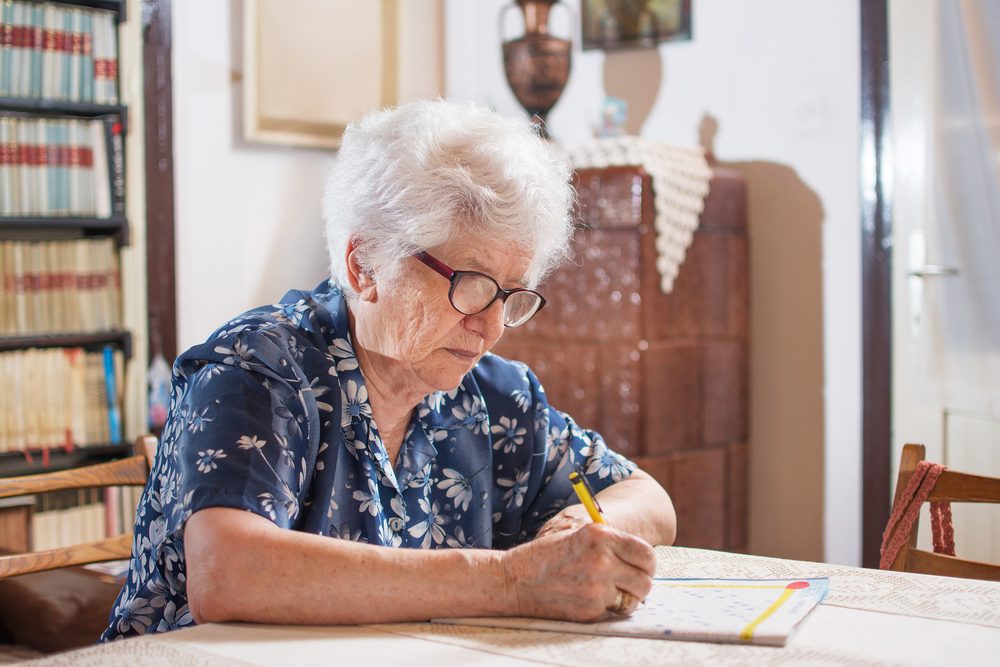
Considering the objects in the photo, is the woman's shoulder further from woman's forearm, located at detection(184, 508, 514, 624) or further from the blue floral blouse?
woman's forearm, located at detection(184, 508, 514, 624)

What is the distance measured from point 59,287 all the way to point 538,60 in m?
1.57

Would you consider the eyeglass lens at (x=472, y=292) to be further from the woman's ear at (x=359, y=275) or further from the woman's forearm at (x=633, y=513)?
the woman's forearm at (x=633, y=513)

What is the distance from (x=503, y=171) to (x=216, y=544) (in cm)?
56

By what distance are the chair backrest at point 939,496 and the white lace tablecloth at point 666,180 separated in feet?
5.19

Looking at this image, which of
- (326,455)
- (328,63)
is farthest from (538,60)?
(326,455)

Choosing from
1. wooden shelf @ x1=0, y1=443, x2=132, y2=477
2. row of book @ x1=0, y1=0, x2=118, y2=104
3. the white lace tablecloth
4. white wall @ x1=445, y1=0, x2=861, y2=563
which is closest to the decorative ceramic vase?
white wall @ x1=445, y1=0, x2=861, y2=563

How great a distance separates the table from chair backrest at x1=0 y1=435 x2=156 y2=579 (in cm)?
62

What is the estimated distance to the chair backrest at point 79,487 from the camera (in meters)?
1.52

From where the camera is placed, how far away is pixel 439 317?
1316 millimetres

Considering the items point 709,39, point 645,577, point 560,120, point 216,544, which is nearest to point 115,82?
point 560,120

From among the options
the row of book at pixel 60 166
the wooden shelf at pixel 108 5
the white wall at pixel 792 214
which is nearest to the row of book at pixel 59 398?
the row of book at pixel 60 166

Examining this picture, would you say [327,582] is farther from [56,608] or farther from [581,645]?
[56,608]

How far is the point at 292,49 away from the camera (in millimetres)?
3572

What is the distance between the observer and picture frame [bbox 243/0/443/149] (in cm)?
350
